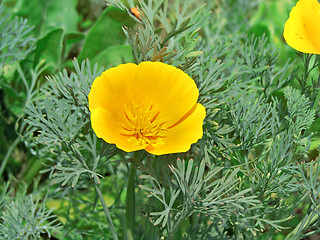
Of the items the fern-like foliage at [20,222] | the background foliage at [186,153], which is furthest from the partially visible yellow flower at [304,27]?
the fern-like foliage at [20,222]

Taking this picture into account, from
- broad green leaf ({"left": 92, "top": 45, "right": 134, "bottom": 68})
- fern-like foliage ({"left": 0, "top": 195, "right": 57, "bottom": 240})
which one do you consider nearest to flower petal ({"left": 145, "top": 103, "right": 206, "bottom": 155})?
fern-like foliage ({"left": 0, "top": 195, "right": 57, "bottom": 240})

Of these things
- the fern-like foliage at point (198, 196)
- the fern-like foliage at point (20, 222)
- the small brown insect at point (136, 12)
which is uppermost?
the small brown insect at point (136, 12)

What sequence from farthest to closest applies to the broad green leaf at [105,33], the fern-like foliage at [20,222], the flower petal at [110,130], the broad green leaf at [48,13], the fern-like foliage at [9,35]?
the broad green leaf at [48,13] → the broad green leaf at [105,33] → the fern-like foliage at [9,35] → the fern-like foliage at [20,222] → the flower petal at [110,130]

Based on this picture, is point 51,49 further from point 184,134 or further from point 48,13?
point 184,134

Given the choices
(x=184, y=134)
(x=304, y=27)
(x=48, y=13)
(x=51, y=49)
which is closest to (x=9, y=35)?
(x=51, y=49)

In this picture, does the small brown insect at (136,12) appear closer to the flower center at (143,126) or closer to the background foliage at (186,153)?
the background foliage at (186,153)

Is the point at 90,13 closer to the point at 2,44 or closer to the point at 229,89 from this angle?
the point at 2,44
